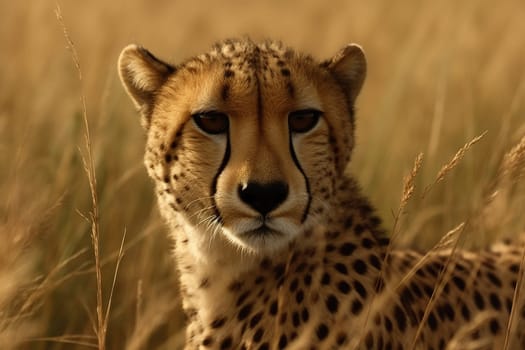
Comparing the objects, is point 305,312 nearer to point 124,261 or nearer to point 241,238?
point 241,238

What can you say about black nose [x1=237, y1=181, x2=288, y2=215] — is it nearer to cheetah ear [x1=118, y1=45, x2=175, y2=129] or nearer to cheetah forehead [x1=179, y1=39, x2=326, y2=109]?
cheetah forehead [x1=179, y1=39, x2=326, y2=109]

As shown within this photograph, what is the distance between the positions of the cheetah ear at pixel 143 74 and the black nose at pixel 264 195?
0.56 m

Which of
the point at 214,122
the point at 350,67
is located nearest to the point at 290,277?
the point at 214,122

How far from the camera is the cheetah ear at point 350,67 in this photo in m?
2.82

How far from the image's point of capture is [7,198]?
10.2 feet

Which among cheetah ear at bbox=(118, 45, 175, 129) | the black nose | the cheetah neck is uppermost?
cheetah ear at bbox=(118, 45, 175, 129)

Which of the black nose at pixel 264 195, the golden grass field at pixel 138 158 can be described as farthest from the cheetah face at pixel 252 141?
the golden grass field at pixel 138 158

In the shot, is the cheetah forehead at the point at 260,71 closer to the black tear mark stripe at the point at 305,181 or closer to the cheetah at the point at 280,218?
the cheetah at the point at 280,218

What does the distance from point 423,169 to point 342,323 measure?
1.97 metres

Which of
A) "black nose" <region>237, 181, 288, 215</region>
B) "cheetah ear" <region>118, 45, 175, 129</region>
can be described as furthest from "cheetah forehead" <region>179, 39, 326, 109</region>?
"black nose" <region>237, 181, 288, 215</region>

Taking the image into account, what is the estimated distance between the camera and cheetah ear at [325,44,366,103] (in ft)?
9.25

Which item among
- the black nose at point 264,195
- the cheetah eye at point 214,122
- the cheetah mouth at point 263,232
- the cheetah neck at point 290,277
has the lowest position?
the cheetah neck at point 290,277

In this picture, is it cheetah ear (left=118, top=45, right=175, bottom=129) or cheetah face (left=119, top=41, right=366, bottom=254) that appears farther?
cheetah ear (left=118, top=45, right=175, bottom=129)

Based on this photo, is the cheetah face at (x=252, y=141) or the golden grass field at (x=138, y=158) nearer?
the cheetah face at (x=252, y=141)
